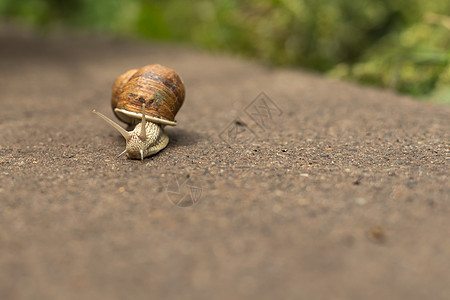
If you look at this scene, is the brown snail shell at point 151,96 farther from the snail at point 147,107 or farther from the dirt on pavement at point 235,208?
the dirt on pavement at point 235,208

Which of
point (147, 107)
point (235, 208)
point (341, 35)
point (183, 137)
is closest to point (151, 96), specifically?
point (147, 107)

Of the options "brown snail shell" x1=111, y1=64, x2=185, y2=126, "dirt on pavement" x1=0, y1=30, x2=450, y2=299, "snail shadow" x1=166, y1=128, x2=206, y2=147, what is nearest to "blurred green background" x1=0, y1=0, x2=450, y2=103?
"dirt on pavement" x1=0, y1=30, x2=450, y2=299

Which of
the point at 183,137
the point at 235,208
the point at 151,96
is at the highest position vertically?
the point at 151,96

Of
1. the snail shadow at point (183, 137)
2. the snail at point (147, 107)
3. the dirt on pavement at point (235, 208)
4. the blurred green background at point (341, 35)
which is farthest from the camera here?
the blurred green background at point (341, 35)

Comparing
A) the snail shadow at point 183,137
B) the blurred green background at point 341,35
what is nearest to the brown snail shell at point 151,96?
the snail shadow at point 183,137

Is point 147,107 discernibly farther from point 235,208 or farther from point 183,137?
point 235,208
